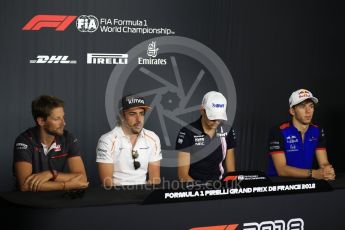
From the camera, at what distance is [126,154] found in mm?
3326

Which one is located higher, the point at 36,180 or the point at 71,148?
the point at 71,148

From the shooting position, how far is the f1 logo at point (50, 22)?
3957 mm

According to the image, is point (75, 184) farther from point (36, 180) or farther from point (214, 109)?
point (214, 109)

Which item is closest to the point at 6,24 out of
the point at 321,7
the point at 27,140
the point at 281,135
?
the point at 27,140

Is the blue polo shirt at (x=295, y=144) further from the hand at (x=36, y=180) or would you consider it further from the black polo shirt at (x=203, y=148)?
the hand at (x=36, y=180)

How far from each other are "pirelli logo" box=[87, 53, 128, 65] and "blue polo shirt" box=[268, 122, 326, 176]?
56.8 inches

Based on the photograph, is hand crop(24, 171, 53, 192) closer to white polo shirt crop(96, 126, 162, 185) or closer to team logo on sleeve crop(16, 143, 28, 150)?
team logo on sleeve crop(16, 143, 28, 150)

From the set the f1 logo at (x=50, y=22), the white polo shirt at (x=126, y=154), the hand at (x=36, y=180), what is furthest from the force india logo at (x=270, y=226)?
the f1 logo at (x=50, y=22)

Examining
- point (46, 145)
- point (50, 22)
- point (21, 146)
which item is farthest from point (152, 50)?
point (21, 146)

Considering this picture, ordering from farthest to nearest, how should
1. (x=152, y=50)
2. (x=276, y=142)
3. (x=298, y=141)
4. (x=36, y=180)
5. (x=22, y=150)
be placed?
1. (x=152, y=50)
2. (x=298, y=141)
3. (x=276, y=142)
4. (x=22, y=150)
5. (x=36, y=180)

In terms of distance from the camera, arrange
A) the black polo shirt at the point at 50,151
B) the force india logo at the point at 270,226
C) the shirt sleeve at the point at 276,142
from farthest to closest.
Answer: the shirt sleeve at the point at 276,142
the black polo shirt at the point at 50,151
the force india logo at the point at 270,226

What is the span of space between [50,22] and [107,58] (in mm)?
523

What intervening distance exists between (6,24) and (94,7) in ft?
2.26

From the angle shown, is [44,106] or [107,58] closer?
[44,106]
